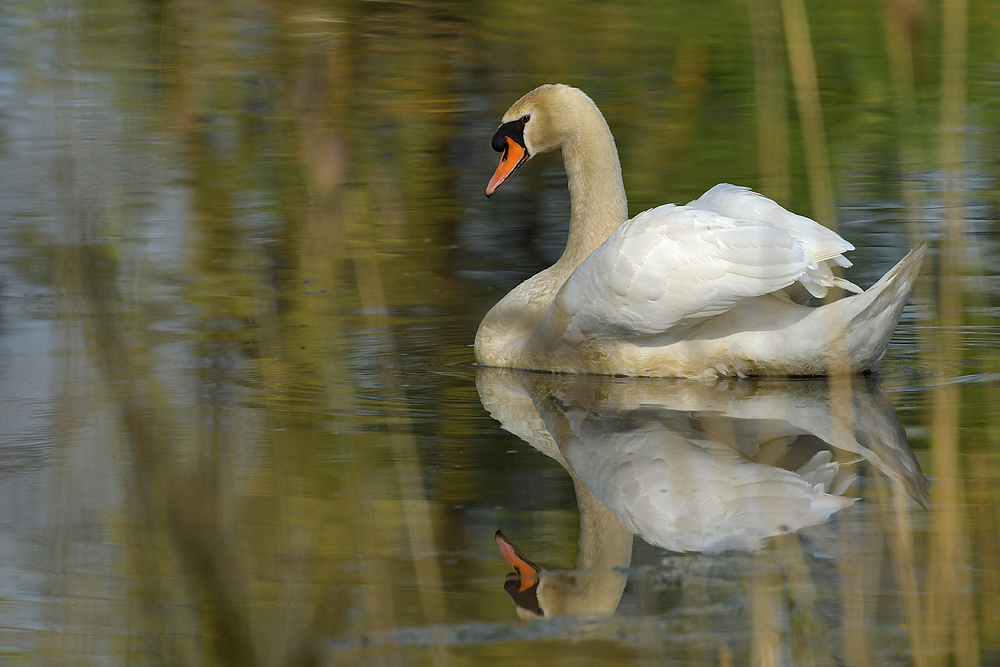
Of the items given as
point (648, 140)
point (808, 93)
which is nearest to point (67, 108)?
point (808, 93)

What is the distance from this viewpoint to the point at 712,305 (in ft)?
17.3

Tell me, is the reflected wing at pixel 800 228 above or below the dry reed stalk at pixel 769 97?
below

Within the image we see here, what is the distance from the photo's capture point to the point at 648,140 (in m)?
10.2

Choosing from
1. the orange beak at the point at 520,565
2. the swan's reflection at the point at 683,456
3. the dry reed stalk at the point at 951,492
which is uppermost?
the dry reed stalk at the point at 951,492

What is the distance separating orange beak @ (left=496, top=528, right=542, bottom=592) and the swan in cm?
167

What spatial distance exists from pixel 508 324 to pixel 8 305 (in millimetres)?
2163

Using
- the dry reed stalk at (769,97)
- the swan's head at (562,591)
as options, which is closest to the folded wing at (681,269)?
the dry reed stalk at (769,97)

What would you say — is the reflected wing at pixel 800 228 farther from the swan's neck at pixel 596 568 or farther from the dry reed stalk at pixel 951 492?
the swan's neck at pixel 596 568

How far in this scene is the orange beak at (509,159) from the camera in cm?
678

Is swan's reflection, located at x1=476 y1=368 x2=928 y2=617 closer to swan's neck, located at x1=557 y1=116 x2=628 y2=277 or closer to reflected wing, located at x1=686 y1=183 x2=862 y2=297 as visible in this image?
reflected wing, located at x1=686 y1=183 x2=862 y2=297

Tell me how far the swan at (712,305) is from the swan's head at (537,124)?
0.88 meters

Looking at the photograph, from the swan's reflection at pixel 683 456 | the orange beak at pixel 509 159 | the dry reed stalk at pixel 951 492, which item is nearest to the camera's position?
the dry reed stalk at pixel 951 492

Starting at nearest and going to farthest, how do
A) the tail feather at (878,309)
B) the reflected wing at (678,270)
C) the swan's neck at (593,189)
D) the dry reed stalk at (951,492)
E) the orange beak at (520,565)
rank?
the dry reed stalk at (951,492) → the orange beak at (520,565) → the tail feather at (878,309) → the reflected wing at (678,270) → the swan's neck at (593,189)

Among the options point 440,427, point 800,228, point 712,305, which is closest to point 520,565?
point 440,427
